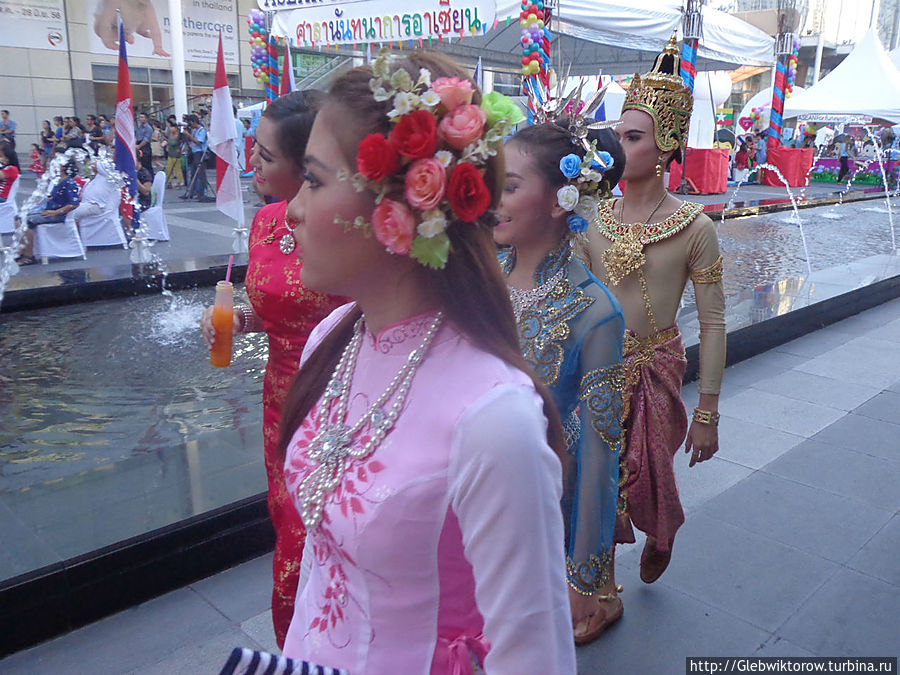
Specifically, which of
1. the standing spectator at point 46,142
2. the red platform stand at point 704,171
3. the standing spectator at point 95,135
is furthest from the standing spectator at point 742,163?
the standing spectator at point 46,142

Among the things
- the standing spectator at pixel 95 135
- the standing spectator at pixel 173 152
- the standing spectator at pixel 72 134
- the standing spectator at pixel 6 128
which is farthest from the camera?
the standing spectator at pixel 6 128

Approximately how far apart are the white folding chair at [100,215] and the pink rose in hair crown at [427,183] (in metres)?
9.63

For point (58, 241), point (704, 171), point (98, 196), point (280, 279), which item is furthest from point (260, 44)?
point (704, 171)

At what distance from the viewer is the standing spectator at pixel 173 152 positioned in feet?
51.8

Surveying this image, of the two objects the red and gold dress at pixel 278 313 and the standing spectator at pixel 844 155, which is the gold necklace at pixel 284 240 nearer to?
the red and gold dress at pixel 278 313

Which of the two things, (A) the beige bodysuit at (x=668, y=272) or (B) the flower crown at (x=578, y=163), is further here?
(A) the beige bodysuit at (x=668, y=272)

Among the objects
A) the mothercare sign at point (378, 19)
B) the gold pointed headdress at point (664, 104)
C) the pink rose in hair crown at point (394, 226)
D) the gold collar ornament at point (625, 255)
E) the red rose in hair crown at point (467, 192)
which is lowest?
the gold collar ornament at point (625, 255)

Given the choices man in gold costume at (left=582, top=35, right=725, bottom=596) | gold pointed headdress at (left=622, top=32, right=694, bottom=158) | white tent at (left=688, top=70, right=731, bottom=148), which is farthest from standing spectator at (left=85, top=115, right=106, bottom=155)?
man in gold costume at (left=582, top=35, right=725, bottom=596)

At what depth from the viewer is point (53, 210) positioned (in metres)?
9.22

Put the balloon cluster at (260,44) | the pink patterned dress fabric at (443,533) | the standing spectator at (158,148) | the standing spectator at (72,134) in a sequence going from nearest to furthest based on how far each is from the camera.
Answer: the pink patterned dress fabric at (443,533) < the balloon cluster at (260,44) < the standing spectator at (72,134) < the standing spectator at (158,148)

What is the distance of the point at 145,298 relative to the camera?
7.16 metres

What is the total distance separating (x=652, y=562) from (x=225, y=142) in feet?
24.3

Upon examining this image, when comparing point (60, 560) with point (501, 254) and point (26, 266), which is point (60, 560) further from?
point (26, 266)

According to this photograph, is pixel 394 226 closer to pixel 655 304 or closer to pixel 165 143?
pixel 655 304
